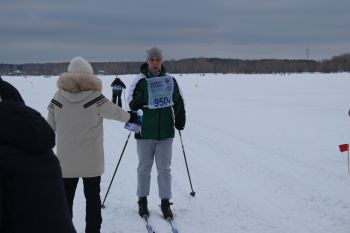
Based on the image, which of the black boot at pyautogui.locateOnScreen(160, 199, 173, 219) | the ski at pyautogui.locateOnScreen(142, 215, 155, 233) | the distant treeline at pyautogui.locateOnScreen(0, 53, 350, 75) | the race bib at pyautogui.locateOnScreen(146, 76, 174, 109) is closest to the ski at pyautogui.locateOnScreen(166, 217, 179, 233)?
the black boot at pyautogui.locateOnScreen(160, 199, 173, 219)

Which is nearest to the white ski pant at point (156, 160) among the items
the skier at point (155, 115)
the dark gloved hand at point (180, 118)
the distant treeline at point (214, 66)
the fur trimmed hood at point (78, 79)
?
the skier at point (155, 115)

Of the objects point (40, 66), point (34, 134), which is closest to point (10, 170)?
point (34, 134)

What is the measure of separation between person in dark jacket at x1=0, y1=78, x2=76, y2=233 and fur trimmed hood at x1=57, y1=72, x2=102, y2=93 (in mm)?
2442

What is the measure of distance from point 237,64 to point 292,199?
142982 mm

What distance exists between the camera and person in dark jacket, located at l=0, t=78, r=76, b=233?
202 centimetres

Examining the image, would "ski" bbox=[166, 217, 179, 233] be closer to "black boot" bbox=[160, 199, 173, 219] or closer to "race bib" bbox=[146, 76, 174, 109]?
"black boot" bbox=[160, 199, 173, 219]

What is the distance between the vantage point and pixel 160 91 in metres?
5.84

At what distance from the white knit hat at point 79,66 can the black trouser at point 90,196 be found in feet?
3.31

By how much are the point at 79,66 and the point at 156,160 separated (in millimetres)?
1753

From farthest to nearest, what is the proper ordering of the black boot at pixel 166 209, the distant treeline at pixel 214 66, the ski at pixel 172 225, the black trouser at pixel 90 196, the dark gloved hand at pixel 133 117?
1. the distant treeline at pixel 214 66
2. the black boot at pixel 166 209
3. the ski at pixel 172 225
4. the dark gloved hand at pixel 133 117
5. the black trouser at pixel 90 196

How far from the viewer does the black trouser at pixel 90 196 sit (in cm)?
472

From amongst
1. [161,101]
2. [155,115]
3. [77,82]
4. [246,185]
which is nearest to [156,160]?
[155,115]

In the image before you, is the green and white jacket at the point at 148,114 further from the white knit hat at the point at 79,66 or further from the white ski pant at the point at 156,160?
the white knit hat at the point at 79,66

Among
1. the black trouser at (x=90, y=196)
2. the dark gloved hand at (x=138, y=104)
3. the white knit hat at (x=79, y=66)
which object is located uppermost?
the white knit hat at (x=79, y=66)
